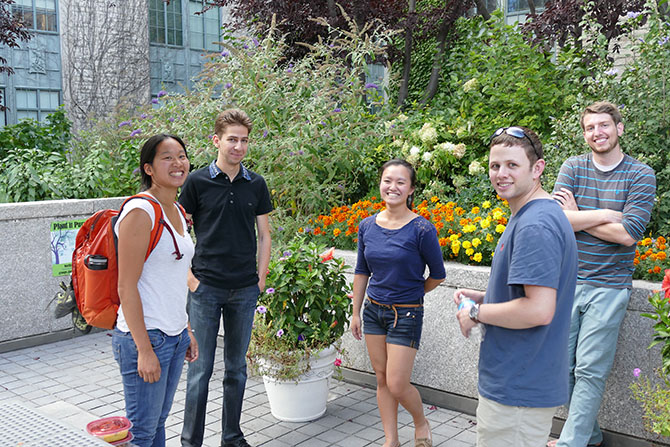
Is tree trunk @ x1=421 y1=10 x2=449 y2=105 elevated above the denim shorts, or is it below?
above

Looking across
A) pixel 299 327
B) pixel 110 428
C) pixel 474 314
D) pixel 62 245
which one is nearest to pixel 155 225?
pixel 110 428

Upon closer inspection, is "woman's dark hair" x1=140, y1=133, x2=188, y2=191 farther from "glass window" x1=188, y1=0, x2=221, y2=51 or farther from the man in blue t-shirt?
"glass window" x1=188, y1=0, x2=221, y2=51

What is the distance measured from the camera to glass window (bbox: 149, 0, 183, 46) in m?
23.4

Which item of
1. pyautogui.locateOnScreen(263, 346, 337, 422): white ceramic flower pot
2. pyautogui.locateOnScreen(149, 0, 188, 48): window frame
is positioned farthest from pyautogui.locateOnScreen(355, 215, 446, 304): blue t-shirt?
pyautogui.locateOnScreen(149, 0, 188, 48): window frame

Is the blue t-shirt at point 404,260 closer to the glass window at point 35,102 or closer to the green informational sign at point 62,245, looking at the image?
the green informational sign at point 62,245

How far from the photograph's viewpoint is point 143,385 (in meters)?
2.94

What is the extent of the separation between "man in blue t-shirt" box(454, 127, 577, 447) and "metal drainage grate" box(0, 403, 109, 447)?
1.42 meters

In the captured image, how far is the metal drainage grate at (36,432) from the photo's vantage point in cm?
190

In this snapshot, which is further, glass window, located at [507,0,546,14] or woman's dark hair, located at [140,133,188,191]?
glass window, located at [507,0,546,14]

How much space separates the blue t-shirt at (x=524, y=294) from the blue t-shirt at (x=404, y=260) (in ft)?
4.64

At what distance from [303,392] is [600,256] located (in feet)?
7.58

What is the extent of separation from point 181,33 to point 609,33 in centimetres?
1972

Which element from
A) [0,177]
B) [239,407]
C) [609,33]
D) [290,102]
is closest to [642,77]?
[609,33]

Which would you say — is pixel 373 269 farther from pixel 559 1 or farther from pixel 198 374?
pixel 559 1
